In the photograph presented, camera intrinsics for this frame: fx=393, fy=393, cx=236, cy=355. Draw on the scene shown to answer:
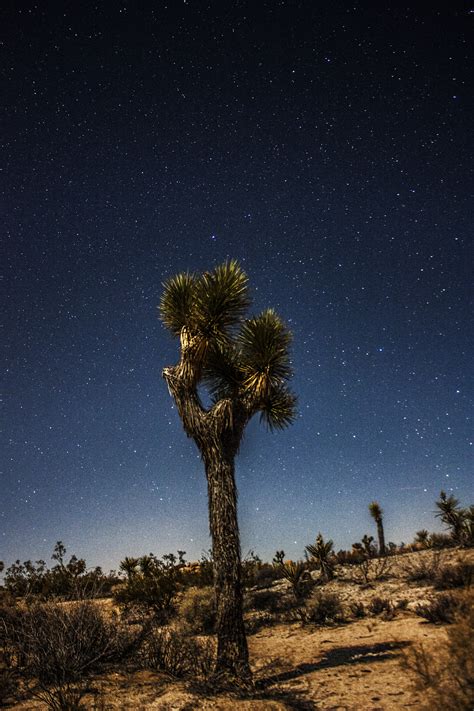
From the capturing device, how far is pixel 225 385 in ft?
31.0

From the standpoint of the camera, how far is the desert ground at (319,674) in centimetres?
454

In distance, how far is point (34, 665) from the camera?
5266 mm

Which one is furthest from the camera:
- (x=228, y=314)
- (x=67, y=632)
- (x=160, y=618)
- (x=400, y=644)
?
(x=160, y=618)

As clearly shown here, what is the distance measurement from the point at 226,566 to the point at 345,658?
8.01 feet

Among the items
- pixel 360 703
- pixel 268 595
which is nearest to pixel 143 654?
pixel 360 703

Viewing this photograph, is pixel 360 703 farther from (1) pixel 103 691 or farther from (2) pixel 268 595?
(2) pixel 268 595

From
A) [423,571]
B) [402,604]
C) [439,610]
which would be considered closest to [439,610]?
[439,610]

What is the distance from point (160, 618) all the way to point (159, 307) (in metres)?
8.24

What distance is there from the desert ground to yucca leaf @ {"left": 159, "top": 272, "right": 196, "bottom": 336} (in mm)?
6063

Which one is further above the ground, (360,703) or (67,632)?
(67,632)

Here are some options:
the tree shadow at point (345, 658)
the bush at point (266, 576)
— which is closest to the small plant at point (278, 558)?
the bush at point (266, 576)

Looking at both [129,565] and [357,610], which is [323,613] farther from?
[129,565]

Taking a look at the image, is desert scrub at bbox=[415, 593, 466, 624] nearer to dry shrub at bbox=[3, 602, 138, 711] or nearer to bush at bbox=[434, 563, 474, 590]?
bush at bbox=[434, 563, 474, 590]

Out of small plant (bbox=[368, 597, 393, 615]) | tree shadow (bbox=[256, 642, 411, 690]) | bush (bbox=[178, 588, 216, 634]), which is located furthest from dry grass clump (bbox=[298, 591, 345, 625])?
tree shadow (bbox=[256, 642, 411, 690])
